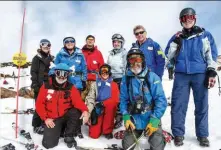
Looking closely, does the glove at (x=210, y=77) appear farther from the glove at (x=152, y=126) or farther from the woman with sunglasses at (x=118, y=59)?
the woman with sunglasses at (x=118, y=59)

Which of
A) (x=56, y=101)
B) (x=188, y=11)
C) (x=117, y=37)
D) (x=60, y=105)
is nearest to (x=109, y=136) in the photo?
(x=60, y=105)

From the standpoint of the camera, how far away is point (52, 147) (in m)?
5.20

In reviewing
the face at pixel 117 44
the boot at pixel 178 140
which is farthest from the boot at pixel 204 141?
the face at pixel 117 44

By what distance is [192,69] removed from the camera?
505 centimetres

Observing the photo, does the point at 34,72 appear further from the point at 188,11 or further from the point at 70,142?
the point at 188,11

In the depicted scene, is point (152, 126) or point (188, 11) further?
point (188, 11)

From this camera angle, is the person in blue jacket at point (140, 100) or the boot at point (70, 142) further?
the boot at point (70, 142)

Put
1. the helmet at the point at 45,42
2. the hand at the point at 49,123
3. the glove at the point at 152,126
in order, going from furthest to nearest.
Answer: the helmet at the point at 45,42
the hand at the point at 49,123
the glove at the point at 152,126

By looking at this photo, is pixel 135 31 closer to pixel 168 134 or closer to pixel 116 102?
pixel 116 102

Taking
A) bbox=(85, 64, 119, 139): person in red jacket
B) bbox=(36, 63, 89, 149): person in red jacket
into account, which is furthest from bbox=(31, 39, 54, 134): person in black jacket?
bbox=(85, 64, 119, 139): person in red jacket

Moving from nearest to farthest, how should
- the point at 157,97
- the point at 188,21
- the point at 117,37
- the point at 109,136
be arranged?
the point at 157,97 < the point at 188,21 < the point at 109,136 < the point at 117,37

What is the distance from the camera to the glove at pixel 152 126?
453cm

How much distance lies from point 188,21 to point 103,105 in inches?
92.0

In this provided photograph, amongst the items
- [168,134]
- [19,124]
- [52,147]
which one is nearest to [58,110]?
[52,147]
